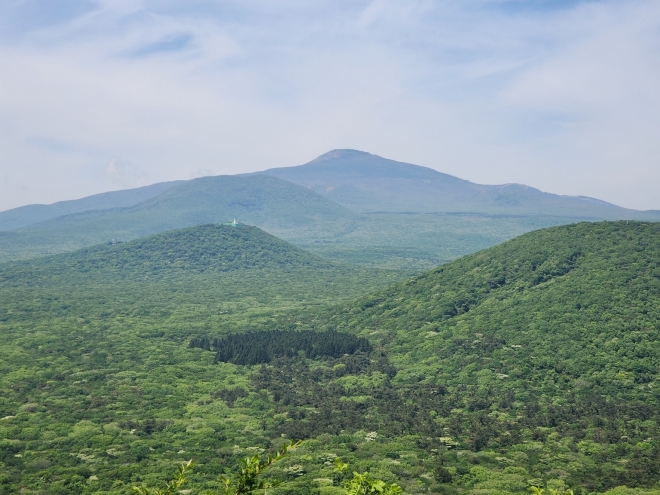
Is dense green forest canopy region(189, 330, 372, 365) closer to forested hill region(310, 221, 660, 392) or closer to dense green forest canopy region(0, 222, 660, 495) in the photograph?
dense green forest canopy region(0, 222, 660, 495)

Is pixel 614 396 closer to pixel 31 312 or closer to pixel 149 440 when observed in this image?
pixel 149 440

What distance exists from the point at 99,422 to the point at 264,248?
123014 millimetres

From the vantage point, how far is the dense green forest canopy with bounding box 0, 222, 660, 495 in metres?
41.7

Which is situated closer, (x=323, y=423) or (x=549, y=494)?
(x=549, y=494)

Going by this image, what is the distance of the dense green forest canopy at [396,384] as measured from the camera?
1642 inches

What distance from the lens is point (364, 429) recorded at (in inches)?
1971

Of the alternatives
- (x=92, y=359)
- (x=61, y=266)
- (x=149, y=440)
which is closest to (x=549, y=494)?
(x=149, y=440)

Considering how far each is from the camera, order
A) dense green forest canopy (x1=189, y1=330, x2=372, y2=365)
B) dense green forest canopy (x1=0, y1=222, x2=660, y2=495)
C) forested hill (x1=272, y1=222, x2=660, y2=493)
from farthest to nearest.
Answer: dense green forest canopy (x1=189, y1=330, x2=372, y2=365), forested hill (x1=272, y1=222, x2=660, y2=493), dense green forest canopy (x1=0, y1=222, x2=660, y2=495)

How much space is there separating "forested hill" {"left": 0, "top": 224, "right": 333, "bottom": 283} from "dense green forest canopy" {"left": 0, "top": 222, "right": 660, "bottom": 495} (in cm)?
4521

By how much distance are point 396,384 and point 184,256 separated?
4456 inches

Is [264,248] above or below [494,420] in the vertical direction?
above

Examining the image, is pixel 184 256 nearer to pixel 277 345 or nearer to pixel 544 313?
pixel 277 345

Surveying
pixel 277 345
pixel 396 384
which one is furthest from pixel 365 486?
pixel 277 345

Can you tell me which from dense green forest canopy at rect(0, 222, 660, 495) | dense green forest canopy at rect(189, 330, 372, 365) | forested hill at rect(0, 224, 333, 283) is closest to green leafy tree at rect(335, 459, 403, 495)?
dense green forest canopy at rect(0, 222, 660, 495)
